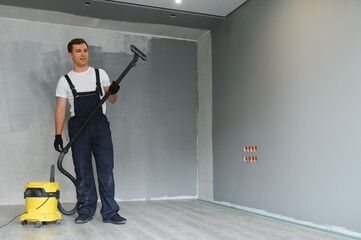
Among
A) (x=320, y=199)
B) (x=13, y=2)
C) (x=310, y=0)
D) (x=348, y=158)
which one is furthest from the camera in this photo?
(x=13, y=2)

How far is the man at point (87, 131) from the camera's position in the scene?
8.86 feet

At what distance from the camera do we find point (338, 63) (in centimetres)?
239

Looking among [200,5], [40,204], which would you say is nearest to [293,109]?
[200,5]

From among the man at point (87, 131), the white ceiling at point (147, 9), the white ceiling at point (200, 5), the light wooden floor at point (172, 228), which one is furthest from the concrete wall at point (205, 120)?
the man at point (87, 131)

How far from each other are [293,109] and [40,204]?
1935 mm

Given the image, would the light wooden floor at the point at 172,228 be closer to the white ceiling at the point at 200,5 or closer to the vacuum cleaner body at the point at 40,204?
the vacuum cleaner body at the point at 40,204

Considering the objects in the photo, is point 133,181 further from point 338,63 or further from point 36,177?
point 338,63

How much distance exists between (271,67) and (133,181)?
78.1 inches

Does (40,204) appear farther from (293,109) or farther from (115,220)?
(293,109)

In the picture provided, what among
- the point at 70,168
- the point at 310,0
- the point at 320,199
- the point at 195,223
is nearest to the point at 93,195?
the point at 195,223

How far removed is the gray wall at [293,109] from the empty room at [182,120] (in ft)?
0.03

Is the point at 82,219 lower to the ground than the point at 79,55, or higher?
lower

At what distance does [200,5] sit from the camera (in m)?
3.58

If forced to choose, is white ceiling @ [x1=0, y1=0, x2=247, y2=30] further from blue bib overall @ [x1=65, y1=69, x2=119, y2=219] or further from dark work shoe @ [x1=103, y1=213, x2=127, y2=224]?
dark work shoe @ [x1=103, y1=213, x2=127, y2=224]
